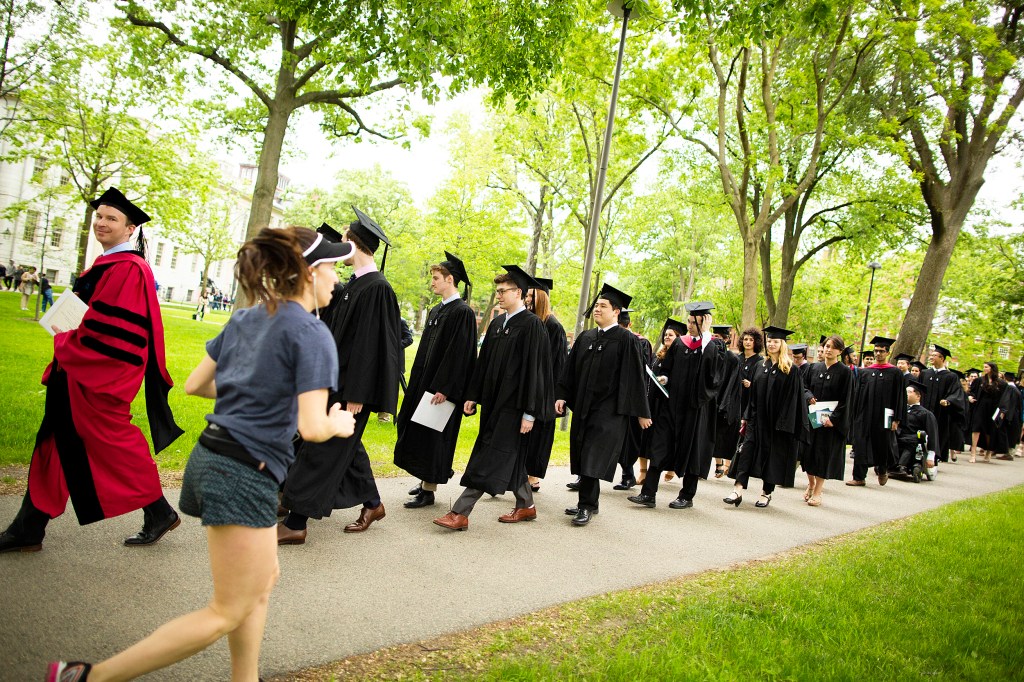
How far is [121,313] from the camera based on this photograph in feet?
13.6

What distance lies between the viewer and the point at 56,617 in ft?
10.4

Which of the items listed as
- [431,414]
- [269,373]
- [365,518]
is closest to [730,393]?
[431,414]

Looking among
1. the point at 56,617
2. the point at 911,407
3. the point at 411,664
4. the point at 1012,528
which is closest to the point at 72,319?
the point at 56,617

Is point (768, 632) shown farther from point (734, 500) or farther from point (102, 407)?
point (734, 500)

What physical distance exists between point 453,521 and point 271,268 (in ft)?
12.1

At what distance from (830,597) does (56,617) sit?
4.69 m

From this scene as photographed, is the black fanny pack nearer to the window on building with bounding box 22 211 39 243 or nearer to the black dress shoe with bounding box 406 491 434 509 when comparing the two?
the black dress shoe with bounding box 406 491 434 509

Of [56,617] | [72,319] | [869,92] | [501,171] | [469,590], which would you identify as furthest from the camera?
[501,171]

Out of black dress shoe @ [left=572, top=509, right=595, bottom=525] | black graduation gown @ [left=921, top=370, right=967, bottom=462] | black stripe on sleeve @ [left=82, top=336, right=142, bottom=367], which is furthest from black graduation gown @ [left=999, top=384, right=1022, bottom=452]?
black stripe on sleeve @ [left=82, top=336, right=142, bottom=367]

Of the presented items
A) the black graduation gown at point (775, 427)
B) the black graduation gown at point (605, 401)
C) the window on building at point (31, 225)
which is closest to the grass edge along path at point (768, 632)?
the black graduation gown at point (605, 401)

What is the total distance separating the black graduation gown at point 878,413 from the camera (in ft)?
38.8

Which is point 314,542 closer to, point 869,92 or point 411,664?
point 411,664

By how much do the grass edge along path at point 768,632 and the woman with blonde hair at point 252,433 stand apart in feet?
2.67

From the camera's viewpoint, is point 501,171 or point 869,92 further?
point 501,171
